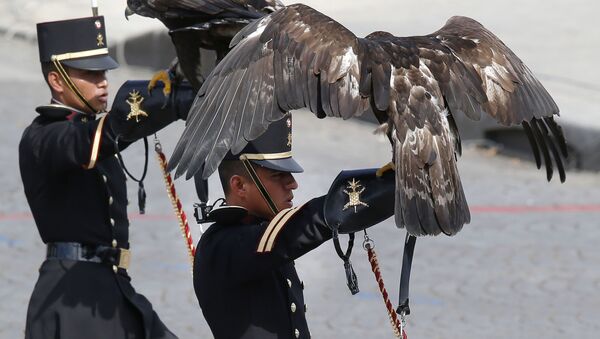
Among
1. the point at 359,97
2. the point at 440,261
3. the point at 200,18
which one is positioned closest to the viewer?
the point at 359,97

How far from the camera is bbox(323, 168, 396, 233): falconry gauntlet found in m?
4.03

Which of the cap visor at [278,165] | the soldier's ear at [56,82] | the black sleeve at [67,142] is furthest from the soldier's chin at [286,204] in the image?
the soldier's ear at [56,82]

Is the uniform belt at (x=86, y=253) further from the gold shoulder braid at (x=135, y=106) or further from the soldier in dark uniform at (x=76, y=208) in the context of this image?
the gold shoulder braid at (x=135, y=106)

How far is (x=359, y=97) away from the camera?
13.0ft

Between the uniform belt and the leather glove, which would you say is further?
the uniform belt

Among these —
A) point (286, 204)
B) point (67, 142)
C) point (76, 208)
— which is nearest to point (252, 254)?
point (286, 204)

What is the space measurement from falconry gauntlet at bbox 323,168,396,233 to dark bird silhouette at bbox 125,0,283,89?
0.75 meters

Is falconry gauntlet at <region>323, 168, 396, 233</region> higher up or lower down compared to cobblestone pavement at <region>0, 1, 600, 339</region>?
higher up

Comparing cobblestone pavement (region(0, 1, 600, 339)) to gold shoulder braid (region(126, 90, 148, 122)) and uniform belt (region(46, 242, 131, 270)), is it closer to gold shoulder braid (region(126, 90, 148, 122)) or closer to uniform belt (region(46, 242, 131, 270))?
uniform belt (region(46, 242, 131, 270))

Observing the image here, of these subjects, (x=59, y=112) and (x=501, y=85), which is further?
(x=59, y=112)

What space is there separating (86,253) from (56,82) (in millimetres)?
800

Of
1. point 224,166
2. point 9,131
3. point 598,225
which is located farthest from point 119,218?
point 9,131

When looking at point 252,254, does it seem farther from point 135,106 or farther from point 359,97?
point 135,106

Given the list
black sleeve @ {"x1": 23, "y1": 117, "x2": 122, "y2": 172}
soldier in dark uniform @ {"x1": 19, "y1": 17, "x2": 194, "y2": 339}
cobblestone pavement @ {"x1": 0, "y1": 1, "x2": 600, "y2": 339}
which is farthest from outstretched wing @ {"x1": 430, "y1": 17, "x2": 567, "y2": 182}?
cobblestone pavement @ {"x1": 0, "y1": 1, "x2": 600, "y2": 339}
